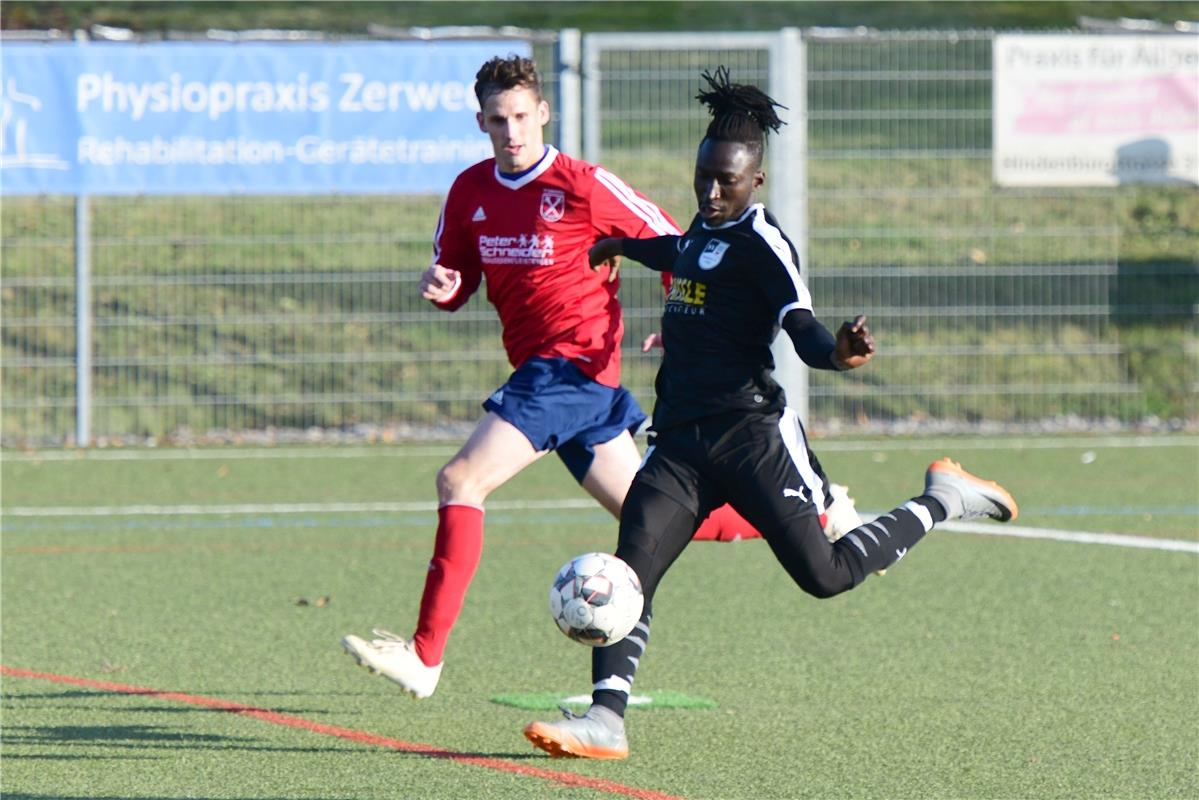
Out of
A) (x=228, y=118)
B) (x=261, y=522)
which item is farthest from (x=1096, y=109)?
(x=261, y=522)

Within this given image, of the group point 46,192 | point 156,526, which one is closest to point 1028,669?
point 156,526

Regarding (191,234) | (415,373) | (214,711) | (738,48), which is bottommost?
(214,711)

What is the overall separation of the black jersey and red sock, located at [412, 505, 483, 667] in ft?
2.88

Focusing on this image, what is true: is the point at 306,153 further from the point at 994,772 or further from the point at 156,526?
the point at 994,772

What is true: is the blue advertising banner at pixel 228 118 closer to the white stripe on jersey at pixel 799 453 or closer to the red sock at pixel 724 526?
the red sock at pixel 724 526

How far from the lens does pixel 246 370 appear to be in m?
14.8

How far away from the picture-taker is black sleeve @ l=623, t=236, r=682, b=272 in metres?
6.25

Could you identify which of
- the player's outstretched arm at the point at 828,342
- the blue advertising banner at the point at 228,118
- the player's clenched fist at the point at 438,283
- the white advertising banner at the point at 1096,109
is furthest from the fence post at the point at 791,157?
the player's outstretched arm at the point at 828,342

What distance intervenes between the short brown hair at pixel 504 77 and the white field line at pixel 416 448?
7.58 m

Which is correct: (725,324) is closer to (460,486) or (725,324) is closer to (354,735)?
(460,486)

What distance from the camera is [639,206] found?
22.5 ft

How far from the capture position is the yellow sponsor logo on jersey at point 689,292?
19.1ft

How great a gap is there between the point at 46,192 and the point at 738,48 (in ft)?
17.3

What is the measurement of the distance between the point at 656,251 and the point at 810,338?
3.69ft
